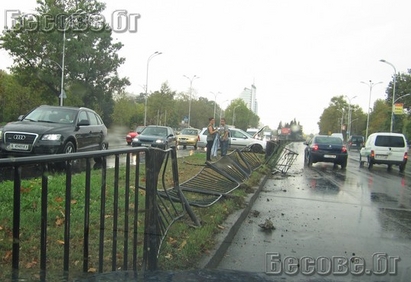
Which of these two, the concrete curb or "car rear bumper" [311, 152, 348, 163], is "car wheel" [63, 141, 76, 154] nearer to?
the concrete curb

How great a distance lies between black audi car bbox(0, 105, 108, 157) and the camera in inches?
393

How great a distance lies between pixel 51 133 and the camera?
10.2 metres

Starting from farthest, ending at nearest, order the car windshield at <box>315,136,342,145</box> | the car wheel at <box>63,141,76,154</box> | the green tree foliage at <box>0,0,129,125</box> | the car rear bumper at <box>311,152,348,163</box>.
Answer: the green tree foliage at <box>0,0,129,125</box>
the car windshield at <box>315,136,342,145</box>
the car rear bumper at <box>311,152,348,163</box>
the car wheel at <box>63,141,76,154</box>

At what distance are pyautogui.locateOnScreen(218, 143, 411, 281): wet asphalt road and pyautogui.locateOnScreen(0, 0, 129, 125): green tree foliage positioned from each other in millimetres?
28155

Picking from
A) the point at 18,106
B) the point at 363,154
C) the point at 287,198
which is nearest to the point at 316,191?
the point at 287,198

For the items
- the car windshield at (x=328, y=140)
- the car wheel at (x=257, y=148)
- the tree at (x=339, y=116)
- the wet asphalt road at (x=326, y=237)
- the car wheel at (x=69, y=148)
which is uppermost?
the tree at (x=339, y=116)

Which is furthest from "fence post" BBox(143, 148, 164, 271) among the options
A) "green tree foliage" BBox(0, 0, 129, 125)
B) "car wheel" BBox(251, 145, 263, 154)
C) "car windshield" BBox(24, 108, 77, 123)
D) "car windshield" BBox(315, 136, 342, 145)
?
"green tree foliage" BBox(0, 0, 129, 125)

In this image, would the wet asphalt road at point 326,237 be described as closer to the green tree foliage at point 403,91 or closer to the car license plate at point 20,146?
the car license plate at point 20,146

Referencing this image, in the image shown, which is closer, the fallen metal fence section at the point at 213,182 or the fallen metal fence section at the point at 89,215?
the fallen metal fence section at the point at 89,215

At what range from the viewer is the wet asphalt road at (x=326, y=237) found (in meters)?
4.41

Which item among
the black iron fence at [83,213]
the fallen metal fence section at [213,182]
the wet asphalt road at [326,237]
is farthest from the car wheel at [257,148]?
the black iron fence at [83,213]

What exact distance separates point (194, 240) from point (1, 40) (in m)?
40.7

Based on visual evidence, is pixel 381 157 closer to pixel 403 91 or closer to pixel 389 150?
pixel 389 150

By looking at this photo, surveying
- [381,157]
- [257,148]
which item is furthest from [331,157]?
[257,148]
